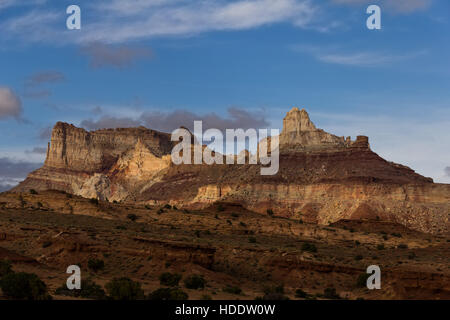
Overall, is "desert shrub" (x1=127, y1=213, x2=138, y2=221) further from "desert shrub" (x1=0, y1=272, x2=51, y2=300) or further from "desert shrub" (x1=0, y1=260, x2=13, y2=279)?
"desert shrub" (x1=0, y1=272, x2=51, y2=300)

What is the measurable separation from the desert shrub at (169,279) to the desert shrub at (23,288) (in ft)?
33.4

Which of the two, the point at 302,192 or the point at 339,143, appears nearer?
the point at 302,192

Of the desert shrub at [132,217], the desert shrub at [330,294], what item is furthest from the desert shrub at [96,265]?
the desert shrub at [132,217]

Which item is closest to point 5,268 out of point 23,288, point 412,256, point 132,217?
point 23,288

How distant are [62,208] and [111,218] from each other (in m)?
6.47

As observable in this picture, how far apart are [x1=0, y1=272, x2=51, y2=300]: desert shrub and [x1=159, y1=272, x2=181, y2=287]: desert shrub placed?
10.2 meters

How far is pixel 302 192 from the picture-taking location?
166500 millimetres

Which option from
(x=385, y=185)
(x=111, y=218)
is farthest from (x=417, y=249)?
(x=385, y=185)

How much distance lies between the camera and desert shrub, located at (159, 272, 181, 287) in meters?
44.5

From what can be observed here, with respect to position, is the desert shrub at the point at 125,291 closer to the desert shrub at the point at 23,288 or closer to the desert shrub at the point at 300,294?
the desert shrub at the point at 23,288

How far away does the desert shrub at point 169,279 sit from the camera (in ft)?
146

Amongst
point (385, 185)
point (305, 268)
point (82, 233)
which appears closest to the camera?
point (305, 268)
